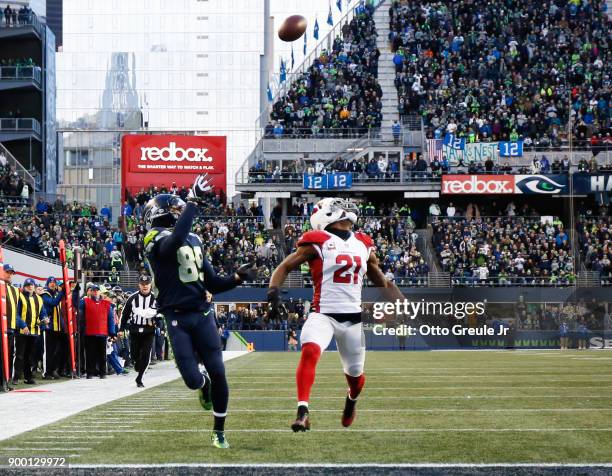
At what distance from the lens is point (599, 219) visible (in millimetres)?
45656

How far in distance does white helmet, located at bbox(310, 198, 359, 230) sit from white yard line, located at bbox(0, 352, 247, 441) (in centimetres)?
322

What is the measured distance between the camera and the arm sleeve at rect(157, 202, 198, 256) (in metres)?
8.71

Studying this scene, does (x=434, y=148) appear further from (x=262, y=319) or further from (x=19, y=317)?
(x=19, y=317)

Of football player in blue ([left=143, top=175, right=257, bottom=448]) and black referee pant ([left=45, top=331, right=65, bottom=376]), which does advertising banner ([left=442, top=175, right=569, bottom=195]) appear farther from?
football player in blue ([left=143, top=175, right=257, bottom=448])

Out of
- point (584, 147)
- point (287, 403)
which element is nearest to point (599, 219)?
point (584, 147)

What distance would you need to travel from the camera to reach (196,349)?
29.8 ft

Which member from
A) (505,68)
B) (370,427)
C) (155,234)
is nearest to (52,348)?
(370,427)

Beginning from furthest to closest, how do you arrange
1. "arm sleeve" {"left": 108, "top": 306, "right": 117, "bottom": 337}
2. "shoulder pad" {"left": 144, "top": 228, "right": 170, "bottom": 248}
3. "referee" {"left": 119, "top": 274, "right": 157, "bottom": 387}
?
"arm sleeve" {"left": 108, "top": 306, "right": 117, "bottom": 337}
"referee" {"left": 119, "top": 274, "right": 157, "bottom": 387}
"shoulder pad" {"left": 144, "top": 228, "right": 170, "bottom": 248}

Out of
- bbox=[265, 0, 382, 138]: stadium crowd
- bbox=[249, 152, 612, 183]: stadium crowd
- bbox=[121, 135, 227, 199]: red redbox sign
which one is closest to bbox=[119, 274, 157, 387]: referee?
bbox=[249, 152, 612, 183]: stadium crowd

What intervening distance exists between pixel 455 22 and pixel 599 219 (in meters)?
12.9

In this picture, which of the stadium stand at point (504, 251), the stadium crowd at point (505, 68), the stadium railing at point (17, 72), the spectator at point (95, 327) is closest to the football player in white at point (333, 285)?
the spectator at point (95, 327)

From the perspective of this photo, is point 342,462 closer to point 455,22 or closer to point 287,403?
point 287,403

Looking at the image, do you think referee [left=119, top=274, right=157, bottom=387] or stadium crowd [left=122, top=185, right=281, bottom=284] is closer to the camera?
referee [left=119, top=274, right=157, bottom=387]

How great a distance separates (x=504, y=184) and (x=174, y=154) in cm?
1700
